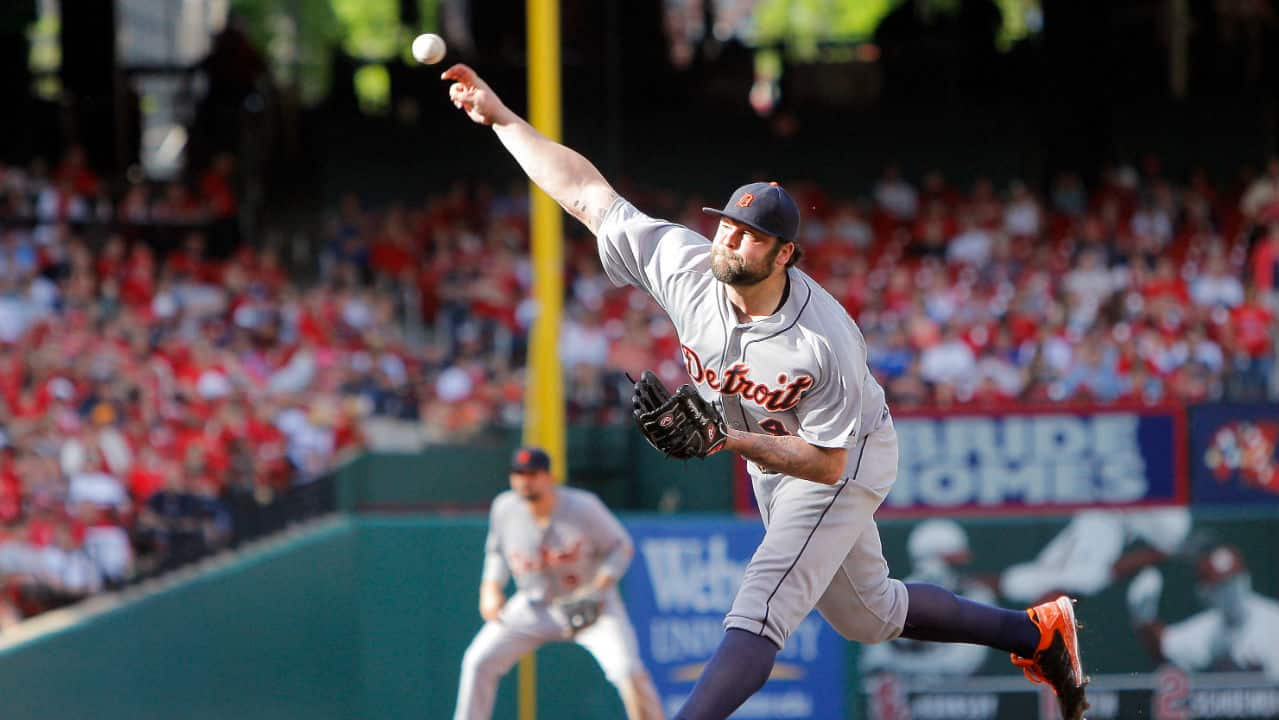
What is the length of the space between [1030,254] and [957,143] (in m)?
4.39

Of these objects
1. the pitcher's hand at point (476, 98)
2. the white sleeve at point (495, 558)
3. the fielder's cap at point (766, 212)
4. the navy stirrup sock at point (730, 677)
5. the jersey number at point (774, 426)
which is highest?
the pitcher's hand at point (476, 98)

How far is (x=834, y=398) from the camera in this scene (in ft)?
16.3

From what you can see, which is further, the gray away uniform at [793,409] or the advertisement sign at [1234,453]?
the advertisement sign at [1234,453]

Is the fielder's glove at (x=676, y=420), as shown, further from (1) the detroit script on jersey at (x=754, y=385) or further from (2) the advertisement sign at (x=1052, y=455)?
(2) the advertisement sign at (x=1052, y=455)

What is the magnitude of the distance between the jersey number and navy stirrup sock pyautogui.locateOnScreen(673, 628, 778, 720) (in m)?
0.60

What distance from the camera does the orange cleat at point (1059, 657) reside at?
5836mm

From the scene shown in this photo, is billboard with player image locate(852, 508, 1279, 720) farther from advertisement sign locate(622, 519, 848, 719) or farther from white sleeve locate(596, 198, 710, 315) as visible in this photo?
white sleeve locate(596, 198, 710, 315)

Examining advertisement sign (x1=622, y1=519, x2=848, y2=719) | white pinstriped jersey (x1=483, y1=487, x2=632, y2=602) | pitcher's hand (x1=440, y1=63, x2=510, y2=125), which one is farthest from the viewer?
advertisement sign (x1=622, y1=519, x2=848, y2=719)

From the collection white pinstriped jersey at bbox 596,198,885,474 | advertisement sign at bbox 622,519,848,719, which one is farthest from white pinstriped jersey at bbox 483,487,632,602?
white pinstriped jersey at bbox 596,198,885,474

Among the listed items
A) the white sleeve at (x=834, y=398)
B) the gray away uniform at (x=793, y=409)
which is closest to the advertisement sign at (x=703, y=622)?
the gray away uniform at (x=793, y=409)

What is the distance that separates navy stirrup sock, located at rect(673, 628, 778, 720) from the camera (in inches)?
197

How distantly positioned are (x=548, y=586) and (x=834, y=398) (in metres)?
4.52

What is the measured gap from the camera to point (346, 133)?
21.7 m

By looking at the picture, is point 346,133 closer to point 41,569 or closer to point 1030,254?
point 1030,254
